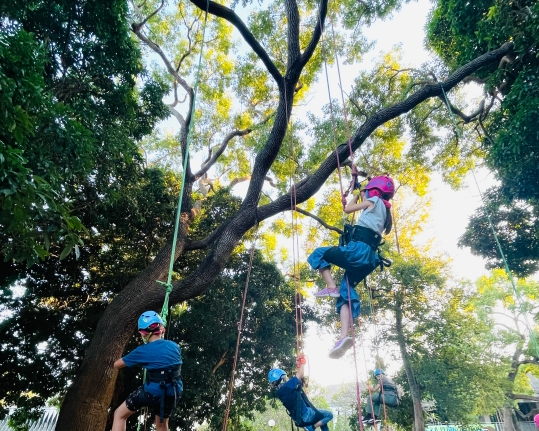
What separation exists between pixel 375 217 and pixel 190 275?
3.01 m

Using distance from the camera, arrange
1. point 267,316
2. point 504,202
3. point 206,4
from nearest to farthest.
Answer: point 206,4 → point 504,202 → point 267,316

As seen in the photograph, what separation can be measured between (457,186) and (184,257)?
6731mm

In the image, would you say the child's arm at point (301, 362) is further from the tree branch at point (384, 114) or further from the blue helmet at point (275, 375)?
the tree branch at point (384, 114)

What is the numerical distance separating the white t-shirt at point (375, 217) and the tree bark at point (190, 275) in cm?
220

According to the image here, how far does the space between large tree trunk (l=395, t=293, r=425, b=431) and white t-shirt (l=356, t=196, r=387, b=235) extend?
835cm

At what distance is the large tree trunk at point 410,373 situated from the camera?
970 cm

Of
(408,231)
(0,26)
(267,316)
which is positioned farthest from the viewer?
(408,231)

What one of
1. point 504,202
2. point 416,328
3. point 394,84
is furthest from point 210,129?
point 416,328

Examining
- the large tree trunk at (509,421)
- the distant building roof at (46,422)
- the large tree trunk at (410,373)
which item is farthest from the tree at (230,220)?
the large tree trunk at (509,421)

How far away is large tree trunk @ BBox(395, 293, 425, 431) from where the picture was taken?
970 cm

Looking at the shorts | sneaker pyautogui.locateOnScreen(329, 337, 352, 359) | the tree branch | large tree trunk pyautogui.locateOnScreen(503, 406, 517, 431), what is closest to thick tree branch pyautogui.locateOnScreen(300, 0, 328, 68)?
the tree branch

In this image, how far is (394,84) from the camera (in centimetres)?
729

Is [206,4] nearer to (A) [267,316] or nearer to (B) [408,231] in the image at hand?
(A) [267,316]

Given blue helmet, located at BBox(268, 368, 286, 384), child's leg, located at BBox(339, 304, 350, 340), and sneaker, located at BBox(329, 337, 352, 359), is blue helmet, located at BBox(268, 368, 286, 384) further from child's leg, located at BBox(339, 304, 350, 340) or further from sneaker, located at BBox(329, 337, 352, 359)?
child's leg, located at BBox(339, 304, 350, 340)
